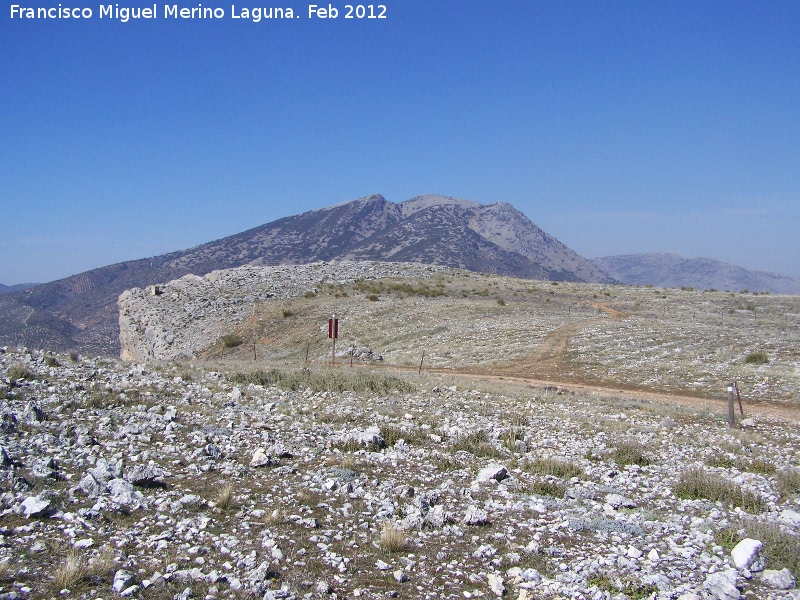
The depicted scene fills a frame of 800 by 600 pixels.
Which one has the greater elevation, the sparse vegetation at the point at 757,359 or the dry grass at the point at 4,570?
the dry grass at the point at 4,570

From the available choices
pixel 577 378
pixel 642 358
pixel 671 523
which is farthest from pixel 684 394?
pixel 671 523

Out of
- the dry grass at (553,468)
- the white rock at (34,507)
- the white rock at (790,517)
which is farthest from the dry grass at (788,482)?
the white rock at (34,507)

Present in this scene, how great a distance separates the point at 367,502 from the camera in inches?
385

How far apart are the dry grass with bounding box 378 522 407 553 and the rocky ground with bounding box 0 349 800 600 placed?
0.03 metres

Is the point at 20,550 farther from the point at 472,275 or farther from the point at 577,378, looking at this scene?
the point at 472,275

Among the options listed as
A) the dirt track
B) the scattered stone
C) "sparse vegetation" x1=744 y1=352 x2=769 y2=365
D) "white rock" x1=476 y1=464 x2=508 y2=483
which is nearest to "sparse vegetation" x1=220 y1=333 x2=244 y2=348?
the dirt track

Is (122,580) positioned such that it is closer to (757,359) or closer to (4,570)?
(4,570)

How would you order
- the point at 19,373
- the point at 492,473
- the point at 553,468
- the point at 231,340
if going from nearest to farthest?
1. the point at 492,473
2. the point at 553,468
3. the point at 19,373
4. the point at 231,340

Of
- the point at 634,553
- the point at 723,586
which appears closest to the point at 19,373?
the point at 634,553

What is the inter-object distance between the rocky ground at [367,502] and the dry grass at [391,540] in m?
0.03

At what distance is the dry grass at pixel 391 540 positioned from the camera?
7961 mm

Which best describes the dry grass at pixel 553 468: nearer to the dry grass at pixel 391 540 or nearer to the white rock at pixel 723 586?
the white rock at pixel 723 586

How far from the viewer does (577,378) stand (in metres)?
31.8

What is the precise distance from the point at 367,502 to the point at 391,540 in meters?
1.83
